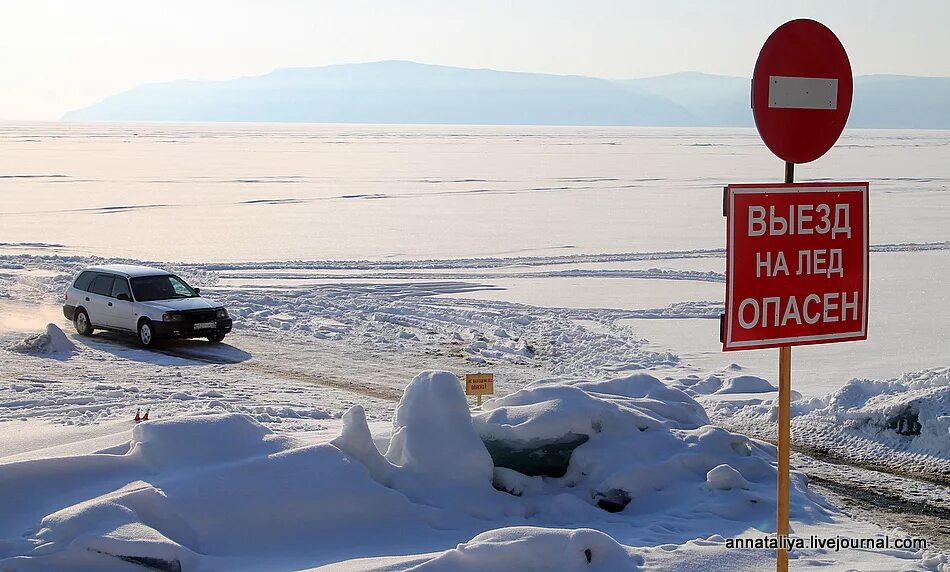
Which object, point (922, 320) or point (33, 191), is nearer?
point (922, 320)

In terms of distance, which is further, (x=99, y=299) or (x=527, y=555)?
Result: (x=99, y=299)

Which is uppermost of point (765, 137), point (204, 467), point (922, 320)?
point (765, 137)

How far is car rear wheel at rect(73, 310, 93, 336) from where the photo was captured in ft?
64.0

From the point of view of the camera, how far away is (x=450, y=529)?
7.71 meters

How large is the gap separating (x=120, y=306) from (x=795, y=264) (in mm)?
16297

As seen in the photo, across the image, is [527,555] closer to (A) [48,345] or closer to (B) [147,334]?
(A) [48,345]

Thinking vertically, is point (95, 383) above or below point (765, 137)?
below

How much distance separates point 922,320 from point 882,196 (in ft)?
106

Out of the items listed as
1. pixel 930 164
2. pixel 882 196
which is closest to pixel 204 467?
pixel 882 196

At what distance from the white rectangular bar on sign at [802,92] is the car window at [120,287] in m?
16.2

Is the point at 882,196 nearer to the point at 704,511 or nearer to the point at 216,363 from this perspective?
the point at 216,363

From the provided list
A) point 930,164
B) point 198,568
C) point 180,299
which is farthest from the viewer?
point 930,164

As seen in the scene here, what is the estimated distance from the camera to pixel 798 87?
194 inches

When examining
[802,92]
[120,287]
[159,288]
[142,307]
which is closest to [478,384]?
[802,92]
